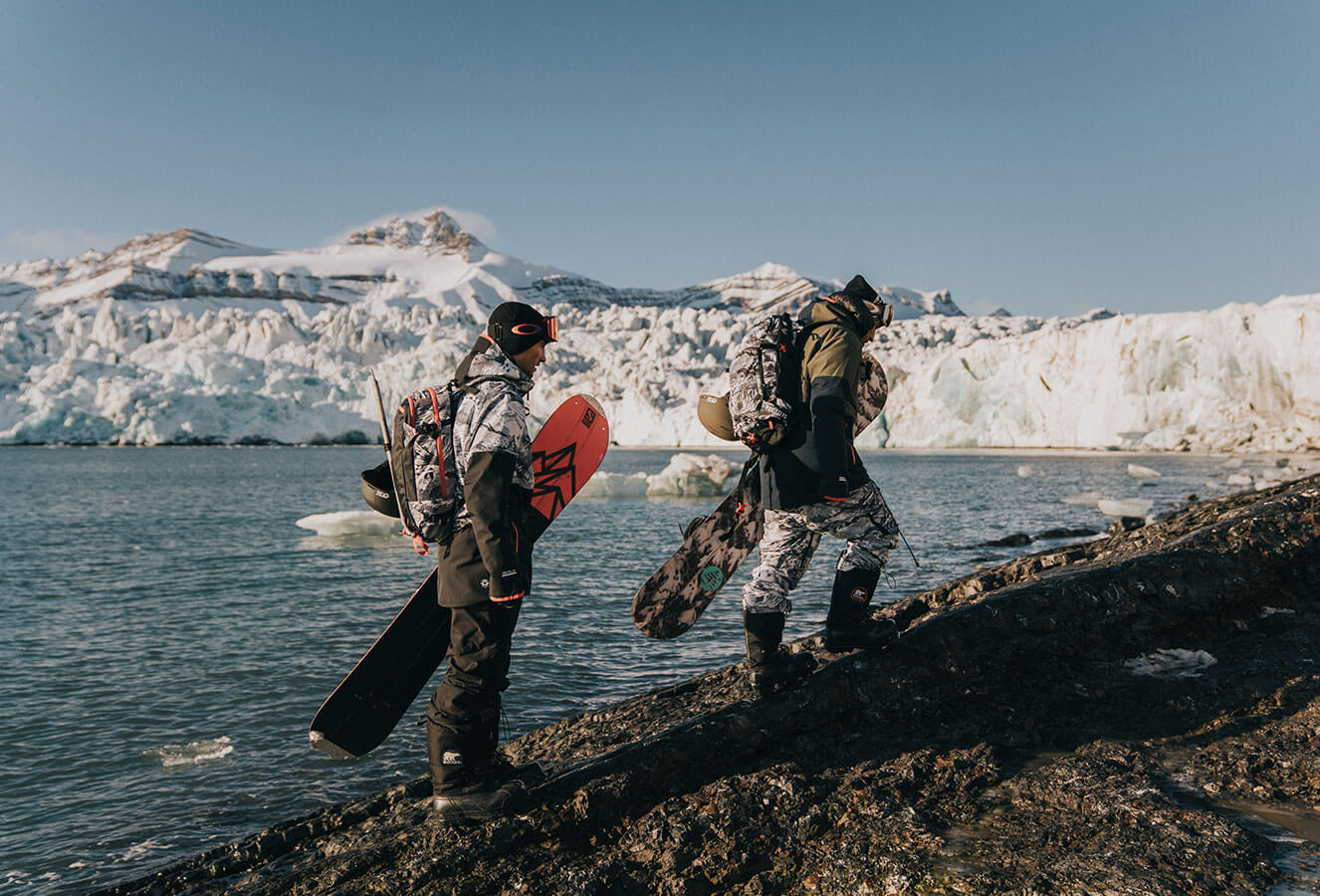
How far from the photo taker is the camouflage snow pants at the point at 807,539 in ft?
14.9

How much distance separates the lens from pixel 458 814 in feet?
11.8

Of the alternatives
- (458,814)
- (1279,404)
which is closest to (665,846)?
(458,814)

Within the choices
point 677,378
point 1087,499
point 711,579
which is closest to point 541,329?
point 711,579

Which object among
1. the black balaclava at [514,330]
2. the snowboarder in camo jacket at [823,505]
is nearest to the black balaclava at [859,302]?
the snowboarder in camo jacket at [823,505]

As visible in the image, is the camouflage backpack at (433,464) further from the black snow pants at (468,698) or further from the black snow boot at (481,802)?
the black snow boot at (481,802)

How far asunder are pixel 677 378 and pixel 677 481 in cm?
8191

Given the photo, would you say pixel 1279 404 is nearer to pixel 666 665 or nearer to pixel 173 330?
pixel 666 665

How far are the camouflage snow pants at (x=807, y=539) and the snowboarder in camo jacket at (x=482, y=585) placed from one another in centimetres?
143

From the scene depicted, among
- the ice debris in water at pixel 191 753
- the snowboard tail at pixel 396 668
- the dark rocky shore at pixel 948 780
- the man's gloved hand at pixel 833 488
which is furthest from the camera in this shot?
the ice debris in water at pixel 191 753

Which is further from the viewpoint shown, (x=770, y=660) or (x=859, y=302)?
(x=859, y=302)

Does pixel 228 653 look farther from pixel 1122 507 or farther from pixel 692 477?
pixel 692 477

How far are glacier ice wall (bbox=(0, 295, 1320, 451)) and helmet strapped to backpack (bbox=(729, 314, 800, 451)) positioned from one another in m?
63.3

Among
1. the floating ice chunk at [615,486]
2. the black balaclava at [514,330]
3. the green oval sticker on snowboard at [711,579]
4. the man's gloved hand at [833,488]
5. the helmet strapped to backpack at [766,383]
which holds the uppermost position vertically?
the black balaclava at [514,330]

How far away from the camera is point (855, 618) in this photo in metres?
4.68
